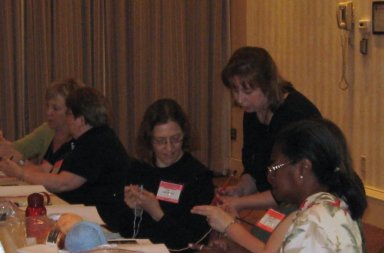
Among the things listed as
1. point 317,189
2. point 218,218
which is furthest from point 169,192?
point 317,189

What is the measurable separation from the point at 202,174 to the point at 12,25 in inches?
178

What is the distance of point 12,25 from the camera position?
265 inches

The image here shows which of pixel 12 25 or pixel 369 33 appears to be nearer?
pixel 369 33

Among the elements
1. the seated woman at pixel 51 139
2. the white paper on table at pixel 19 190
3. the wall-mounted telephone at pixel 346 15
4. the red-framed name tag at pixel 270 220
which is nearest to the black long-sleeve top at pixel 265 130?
the red-framed name tag at pixel 270 220

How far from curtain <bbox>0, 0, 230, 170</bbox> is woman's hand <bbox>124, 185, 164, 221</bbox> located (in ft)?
14.3

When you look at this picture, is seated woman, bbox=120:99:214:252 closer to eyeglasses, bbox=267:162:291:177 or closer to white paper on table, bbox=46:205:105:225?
white paper on table, bbox=46:205:105:225

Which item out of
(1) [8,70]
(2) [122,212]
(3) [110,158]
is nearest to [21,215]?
(2) [122,212]

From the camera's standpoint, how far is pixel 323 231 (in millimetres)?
1722

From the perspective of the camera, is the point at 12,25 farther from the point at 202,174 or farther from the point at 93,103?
the point at 202,174

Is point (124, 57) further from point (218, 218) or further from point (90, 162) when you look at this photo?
point (218, 218)

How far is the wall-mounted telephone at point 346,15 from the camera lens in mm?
5552

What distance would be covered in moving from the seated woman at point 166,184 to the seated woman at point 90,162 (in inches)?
21.1

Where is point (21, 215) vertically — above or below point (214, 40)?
below

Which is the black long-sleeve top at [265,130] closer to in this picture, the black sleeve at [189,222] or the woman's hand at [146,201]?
the black sleeve at [189,222]
